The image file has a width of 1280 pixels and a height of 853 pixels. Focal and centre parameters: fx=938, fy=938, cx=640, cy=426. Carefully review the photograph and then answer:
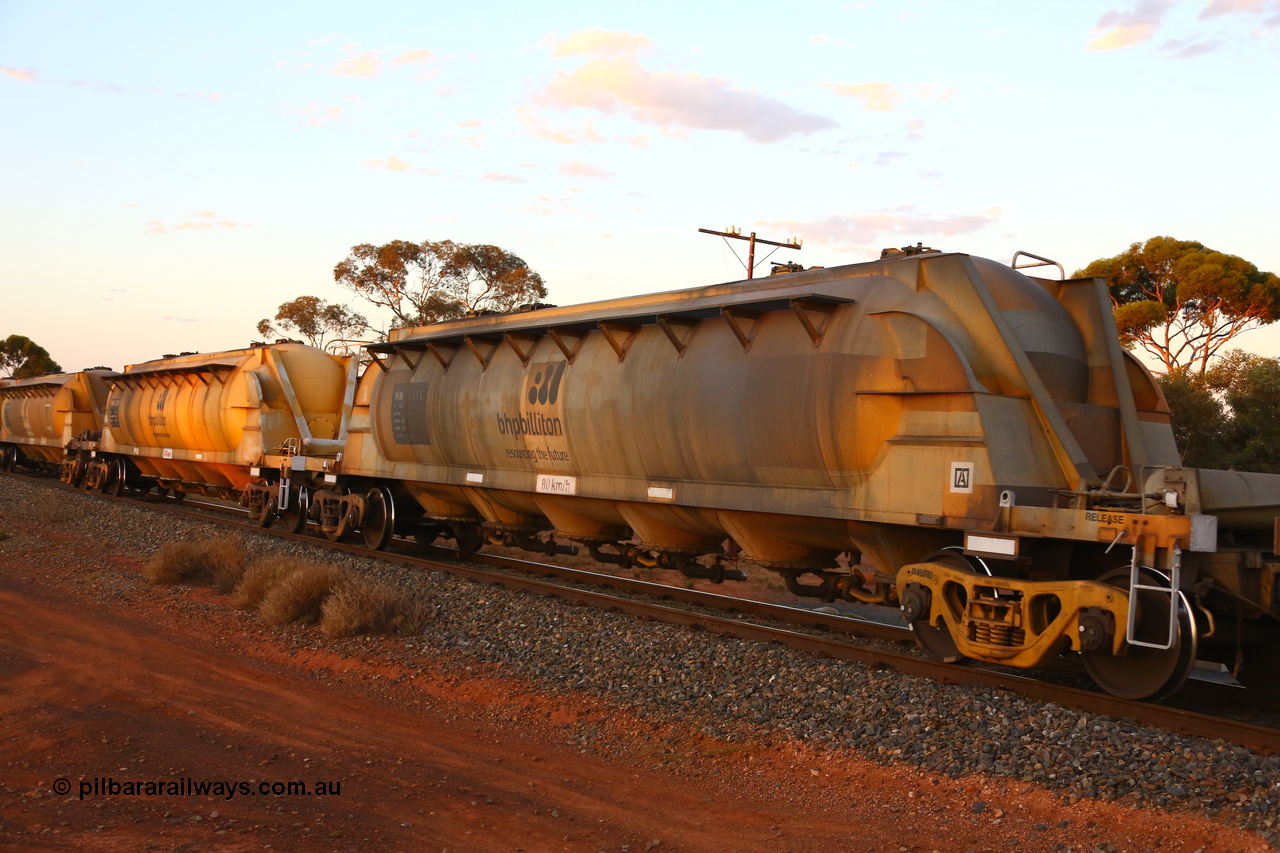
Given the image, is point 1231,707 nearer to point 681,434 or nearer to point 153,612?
point 681,434

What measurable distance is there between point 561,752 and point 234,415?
15267mm

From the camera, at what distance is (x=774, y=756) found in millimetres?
6512

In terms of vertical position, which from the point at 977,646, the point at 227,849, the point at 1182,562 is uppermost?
the point at 1182,562

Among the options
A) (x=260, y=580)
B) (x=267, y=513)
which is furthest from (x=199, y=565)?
(x=267, y=513)

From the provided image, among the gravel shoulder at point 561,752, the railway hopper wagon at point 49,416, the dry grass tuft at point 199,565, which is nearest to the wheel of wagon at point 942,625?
the gravel shoulder at point 561,752

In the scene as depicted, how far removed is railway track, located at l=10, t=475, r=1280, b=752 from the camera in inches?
263

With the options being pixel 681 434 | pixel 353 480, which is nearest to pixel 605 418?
pixel 681 434

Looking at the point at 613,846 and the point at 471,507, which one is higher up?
the point at 471,507

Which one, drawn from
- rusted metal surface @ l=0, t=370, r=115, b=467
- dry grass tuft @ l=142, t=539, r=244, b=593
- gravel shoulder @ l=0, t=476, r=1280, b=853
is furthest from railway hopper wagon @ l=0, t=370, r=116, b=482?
gravel shoulder @ l=0, t=476, r=1280, b=853

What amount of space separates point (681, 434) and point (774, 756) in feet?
13.4

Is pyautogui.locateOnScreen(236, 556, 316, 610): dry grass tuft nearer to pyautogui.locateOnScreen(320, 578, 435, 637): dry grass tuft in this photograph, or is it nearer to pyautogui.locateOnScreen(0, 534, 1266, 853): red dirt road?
pyautogui.locateOnScreen(320, 578, 435, 637): dry grass tuft

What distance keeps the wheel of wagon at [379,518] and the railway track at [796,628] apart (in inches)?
15.7

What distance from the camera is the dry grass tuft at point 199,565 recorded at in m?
12.2

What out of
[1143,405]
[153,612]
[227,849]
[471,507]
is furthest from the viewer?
[471,507]
